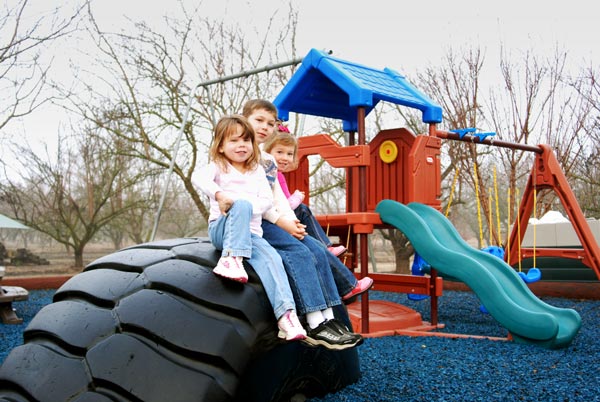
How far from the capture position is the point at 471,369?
13.7 ft

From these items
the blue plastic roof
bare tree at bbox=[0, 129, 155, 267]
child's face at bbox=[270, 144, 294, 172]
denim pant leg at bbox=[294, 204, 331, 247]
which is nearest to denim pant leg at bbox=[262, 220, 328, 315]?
child's face at bbox=[270, 144, 294, 172]

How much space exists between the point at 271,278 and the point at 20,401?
80 cm

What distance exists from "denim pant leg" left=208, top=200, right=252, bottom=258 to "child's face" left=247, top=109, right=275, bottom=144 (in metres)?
1.19

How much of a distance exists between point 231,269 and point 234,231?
241mm

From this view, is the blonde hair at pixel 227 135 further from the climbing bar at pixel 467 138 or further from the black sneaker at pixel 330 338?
the climbing bar at pixel 467 138

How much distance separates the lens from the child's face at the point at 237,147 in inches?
92.2

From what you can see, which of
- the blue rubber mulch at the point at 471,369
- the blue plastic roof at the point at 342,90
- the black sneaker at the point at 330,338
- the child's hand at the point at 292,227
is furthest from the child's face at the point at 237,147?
the blue plastic roof at the point at 342,90

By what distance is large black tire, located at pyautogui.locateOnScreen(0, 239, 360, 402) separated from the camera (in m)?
1.62

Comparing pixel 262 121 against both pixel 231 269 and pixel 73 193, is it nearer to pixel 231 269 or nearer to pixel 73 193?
pixel 231 269

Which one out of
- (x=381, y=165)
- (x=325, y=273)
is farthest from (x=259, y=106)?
(x=381, y=165)

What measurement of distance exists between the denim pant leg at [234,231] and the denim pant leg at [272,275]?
0.18 feet

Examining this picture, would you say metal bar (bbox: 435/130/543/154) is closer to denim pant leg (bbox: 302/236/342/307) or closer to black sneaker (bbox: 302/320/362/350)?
denim pant leg (bbox: 302/236/342/307)

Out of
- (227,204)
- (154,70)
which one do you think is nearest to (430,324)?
(227,204)

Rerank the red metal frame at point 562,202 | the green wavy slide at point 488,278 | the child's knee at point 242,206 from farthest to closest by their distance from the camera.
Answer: the red metal frame at point 562,202, the green wavy slide at point 488,278, the child's knee at point 242,206
